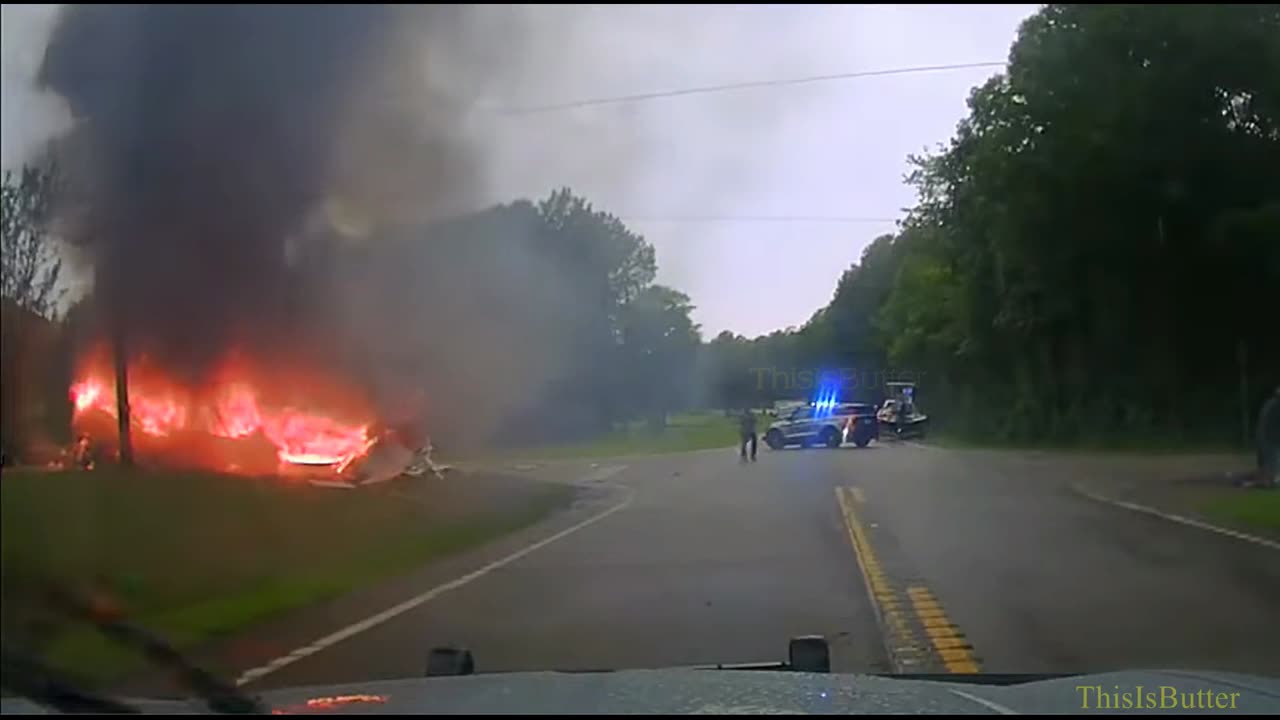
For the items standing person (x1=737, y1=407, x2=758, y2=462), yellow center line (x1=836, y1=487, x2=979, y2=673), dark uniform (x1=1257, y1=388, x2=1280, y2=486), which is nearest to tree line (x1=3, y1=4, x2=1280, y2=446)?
dark uniform (x1=1257, y1=388, x2=1280, y2=486)

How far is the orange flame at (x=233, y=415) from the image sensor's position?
39.4 ft

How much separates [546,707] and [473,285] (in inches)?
404

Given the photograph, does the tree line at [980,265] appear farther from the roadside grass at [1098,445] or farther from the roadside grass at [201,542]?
the roadside grass at [1098,445]

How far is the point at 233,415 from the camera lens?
1336cm

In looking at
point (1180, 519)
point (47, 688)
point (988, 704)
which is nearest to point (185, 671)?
point (47, 688)

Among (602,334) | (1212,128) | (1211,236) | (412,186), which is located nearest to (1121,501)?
(1211,236)

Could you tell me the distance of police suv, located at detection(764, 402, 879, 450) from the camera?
19609 mm

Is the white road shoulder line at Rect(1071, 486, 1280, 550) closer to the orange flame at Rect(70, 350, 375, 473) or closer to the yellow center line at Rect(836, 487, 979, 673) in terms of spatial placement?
the yellow center line at Rect(836, 487, 979, 673)

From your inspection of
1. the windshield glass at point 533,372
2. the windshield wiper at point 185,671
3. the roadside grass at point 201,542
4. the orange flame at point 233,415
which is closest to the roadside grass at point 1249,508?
the windshield glass at point 533,372

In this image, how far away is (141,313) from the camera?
11406 mm

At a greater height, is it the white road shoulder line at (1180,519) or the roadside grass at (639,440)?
the roadside grass at (639,440)

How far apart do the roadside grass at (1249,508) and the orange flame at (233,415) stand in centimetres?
868

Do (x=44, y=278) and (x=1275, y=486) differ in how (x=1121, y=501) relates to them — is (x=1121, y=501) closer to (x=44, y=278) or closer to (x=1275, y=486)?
(x=1275, y=486)

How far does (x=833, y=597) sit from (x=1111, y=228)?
6.78 metres
